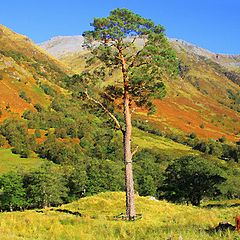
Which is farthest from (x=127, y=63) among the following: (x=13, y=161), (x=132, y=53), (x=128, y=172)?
(x=13, y=161)

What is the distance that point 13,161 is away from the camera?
464 ft

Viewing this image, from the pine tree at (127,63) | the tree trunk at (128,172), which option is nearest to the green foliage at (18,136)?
the pine tree at (127,63)

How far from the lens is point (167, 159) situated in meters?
175

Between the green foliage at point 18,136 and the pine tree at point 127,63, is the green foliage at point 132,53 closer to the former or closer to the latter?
the pine tree at point 127,63

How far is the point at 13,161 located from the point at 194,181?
76.0m

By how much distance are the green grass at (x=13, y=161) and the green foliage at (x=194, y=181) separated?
59102mm

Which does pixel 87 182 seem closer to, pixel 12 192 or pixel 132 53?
pixel 12 192

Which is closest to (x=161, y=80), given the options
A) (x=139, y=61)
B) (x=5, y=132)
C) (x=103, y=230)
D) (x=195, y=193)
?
(x=139, y=61)

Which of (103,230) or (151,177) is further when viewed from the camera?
(151,177)

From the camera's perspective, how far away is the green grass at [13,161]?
439 ft

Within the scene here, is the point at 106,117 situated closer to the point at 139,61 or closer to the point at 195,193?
the point at 139,61

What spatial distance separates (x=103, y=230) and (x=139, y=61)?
12.4m

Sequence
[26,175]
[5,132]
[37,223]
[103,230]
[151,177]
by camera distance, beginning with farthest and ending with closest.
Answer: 1. [5,132]
2. [151,177]
3. [26,175]
4. [37,223]
5. [103,230]

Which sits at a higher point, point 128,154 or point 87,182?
point 128,154
